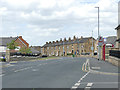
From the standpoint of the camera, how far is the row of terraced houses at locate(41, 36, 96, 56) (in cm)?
12300

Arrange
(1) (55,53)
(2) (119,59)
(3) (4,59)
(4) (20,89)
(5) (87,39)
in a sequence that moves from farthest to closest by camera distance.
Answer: (1) (55,53) → (5) (87,39) → (3) (4,59) → (2) (119,59) → (4) (20,89)

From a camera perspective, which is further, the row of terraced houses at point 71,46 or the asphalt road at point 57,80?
the row of terraced houses at point 71,46

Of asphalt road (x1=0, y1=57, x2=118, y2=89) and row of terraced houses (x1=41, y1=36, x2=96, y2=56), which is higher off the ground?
row of terraced houses (x1=41, y1=36, x2=96, y2=56)

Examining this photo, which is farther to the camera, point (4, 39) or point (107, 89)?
point (4, 39)

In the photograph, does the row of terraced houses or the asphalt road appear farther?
the row of terraced houses

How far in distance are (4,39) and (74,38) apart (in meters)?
42.5

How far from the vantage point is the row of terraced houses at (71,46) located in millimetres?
123000

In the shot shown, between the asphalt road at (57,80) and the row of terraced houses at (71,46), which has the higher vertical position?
the row of terraced houses at (71,46)

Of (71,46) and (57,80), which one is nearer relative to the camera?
(57,80)

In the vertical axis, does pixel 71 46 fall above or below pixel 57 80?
above

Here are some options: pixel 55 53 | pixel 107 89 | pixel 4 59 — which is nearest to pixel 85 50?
pixel 55 53

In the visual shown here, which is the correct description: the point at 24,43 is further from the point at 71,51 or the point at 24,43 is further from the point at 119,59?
the point at 119,59

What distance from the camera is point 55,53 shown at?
14138 centimetres

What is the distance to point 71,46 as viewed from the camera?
127625mm
